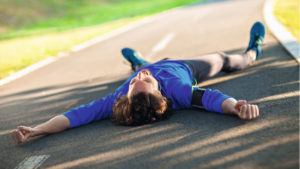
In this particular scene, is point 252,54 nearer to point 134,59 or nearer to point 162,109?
point 134,59

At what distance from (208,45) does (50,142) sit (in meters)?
5.58

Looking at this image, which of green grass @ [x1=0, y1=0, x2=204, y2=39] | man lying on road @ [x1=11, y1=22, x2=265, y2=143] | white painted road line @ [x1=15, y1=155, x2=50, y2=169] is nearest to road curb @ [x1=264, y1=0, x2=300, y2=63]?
man lying on road @ [x1=11, y1=22, x2=265, y2=143]

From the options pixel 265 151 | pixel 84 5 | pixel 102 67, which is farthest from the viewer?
pixel 84 5

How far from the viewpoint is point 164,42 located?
990 cm

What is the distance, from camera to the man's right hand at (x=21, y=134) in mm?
3625

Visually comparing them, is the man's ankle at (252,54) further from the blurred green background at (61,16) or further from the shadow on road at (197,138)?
the blurred green background at (61,16)

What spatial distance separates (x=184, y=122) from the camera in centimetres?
365

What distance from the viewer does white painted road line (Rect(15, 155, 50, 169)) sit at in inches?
124

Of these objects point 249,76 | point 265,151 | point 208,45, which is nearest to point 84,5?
point 208,45

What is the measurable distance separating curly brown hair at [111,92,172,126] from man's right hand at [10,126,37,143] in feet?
3.27

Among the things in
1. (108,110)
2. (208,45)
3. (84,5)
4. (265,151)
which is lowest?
(265,151)

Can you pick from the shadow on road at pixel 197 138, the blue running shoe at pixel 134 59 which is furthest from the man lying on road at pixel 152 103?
the blue running shoe at pixel 134 59

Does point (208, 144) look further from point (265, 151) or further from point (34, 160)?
point (34, 160)

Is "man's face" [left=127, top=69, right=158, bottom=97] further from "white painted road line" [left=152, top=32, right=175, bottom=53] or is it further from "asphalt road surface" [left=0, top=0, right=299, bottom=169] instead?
"white painted road line" [left=152, top=32, right=175, bottom=53]
